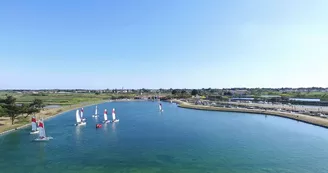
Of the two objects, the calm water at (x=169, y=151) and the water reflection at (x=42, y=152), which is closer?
the calm water at (x=169, y=151)

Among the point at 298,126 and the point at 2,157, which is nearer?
the point at 2,157

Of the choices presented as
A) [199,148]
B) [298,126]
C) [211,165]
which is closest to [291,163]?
[211,165]

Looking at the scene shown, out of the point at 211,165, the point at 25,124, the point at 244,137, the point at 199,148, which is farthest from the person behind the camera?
the point at 25,124

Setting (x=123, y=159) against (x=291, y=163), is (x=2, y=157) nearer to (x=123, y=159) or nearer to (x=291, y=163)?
(x=123, y=159)

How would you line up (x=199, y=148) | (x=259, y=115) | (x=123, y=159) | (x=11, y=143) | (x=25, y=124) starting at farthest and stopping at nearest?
(x=259, y=115) → (x=25, y=124) → (x=11, y=143) → (x=199, y=148) → (x=123, y=159)

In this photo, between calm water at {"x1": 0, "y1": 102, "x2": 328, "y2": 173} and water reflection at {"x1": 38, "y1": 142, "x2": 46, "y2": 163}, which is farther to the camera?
water reflection at {"x1": 38, "y1": 142, "x2": 46, "y2": 163}

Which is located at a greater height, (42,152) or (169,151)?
(42,152)

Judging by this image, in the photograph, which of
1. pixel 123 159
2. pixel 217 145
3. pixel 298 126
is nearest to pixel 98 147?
pixel 123 159
